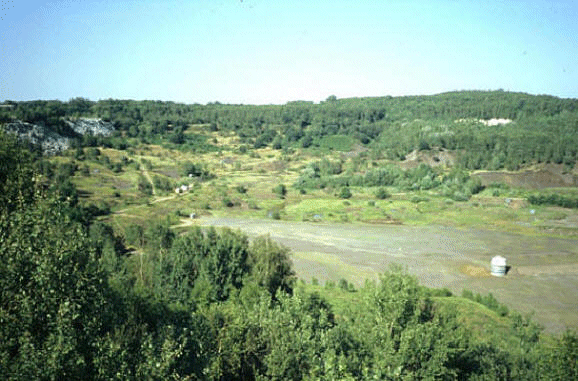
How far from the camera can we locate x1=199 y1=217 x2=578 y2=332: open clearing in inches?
1619

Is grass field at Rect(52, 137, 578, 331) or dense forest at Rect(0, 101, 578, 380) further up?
dense forest at Rect(0, 101, 578, 380)

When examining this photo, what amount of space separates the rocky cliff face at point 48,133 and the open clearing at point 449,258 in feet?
179

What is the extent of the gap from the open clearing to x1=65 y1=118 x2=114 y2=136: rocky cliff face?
71.3 meters

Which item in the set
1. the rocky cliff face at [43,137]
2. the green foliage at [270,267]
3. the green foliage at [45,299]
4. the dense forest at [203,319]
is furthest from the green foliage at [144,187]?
the green foliage at [45,299]

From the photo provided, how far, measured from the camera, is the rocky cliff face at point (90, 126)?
126 m

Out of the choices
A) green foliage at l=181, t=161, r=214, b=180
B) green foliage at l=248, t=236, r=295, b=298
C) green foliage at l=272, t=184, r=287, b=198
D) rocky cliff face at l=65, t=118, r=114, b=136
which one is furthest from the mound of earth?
green foliage at l=248, t=236, r=295, b=298

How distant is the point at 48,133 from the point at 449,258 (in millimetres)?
99567

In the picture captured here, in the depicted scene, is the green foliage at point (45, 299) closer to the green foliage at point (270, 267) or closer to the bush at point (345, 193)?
the green foliage at point (270, 267)

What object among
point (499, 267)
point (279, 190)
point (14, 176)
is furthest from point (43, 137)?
point (14, 176)

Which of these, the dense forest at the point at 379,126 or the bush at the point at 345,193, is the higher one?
the dense forest at the point at 379,126

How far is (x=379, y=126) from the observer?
17938 centimetres

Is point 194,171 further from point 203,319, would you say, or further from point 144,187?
point 203,319

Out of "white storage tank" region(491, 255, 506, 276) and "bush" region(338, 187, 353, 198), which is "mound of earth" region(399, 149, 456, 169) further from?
"white storage tank" region(491, 255, 506, 276)

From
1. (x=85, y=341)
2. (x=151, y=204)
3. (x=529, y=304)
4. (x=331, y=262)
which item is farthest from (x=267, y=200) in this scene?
(x=85, y=341)
